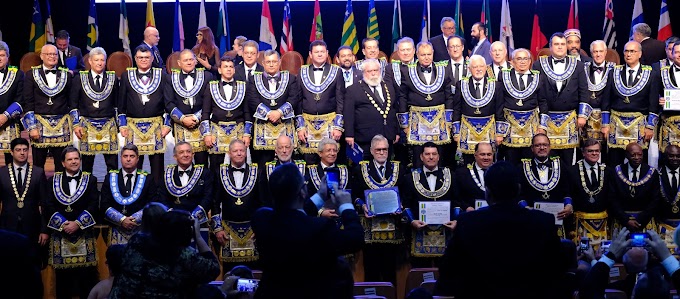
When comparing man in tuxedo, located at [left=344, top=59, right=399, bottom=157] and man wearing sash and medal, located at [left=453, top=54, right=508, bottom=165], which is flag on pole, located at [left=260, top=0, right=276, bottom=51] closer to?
man in tuxedo, located at [left=344, top=59, right=399, bottom=157]

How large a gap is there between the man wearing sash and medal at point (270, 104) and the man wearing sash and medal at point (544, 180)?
6.82 feet

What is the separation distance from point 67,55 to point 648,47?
6333 mm

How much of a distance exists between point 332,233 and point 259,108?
4416 mm

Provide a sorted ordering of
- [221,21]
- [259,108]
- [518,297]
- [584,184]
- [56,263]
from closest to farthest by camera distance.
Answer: [518,297]
[56,263]
[584,184]
[259,108]
[221,21]

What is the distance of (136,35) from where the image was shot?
13.3 m

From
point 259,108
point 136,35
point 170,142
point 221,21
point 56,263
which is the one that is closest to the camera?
point 56,263

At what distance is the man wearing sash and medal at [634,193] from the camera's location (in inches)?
290

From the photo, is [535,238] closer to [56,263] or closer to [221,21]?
[56,263]

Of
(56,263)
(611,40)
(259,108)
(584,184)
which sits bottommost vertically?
(56,263)

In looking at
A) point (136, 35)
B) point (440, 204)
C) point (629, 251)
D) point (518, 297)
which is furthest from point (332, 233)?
point (136, 35)

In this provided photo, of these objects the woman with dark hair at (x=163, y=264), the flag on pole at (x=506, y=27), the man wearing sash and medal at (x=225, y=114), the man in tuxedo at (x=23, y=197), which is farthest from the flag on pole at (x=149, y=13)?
the woman with dark hair at (x=163, y=264)

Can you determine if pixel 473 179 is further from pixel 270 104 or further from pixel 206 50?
pixel 206 50

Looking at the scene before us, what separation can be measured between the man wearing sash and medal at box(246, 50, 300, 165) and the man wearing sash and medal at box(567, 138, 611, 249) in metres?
2.41

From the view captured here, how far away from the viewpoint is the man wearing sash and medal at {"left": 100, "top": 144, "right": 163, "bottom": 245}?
6.95 metres
